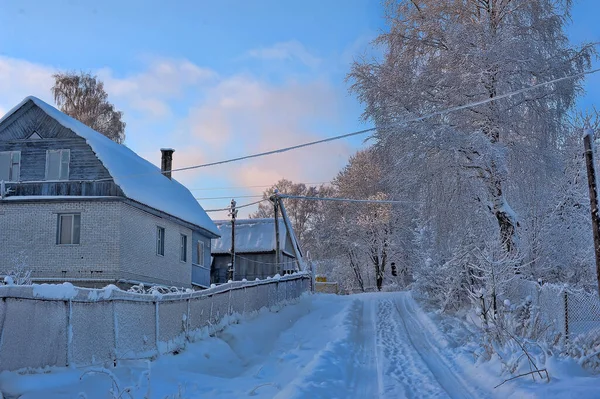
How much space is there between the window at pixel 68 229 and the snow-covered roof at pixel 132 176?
221 centimetres

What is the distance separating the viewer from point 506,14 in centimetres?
1827

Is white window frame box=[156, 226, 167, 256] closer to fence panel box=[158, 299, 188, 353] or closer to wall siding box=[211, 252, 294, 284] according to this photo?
fence panel box=[158, 299, 188, 353]

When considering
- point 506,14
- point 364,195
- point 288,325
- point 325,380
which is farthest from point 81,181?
point 364,195

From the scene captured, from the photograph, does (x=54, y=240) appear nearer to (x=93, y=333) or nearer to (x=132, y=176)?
(x=132, y=176)

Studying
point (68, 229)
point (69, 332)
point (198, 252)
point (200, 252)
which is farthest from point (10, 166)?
point (69, 332)

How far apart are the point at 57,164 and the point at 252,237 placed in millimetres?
21477

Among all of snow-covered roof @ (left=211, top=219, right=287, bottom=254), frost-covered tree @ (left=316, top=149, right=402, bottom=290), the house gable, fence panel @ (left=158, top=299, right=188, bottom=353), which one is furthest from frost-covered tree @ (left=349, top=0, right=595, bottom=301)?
frost-covered tree @ (left=316, top=149, right=402, bottom=290)

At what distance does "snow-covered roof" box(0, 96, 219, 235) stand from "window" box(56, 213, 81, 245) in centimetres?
221

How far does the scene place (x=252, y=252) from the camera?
40781 millimetres

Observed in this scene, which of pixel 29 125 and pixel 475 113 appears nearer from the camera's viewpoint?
pixel 475 113

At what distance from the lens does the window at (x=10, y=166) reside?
2161 centimetres

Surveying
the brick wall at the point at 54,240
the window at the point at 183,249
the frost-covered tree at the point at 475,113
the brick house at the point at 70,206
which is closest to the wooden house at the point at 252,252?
the window at the point at 183,249

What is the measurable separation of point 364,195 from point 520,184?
30578 millimetres

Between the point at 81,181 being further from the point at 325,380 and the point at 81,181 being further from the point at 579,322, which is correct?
the point at 579,322
